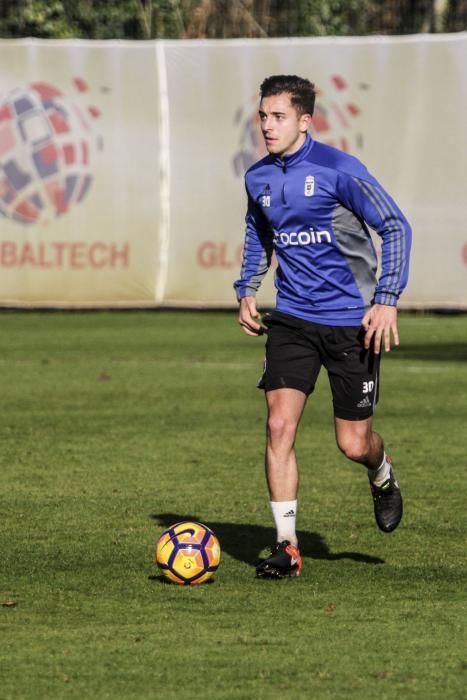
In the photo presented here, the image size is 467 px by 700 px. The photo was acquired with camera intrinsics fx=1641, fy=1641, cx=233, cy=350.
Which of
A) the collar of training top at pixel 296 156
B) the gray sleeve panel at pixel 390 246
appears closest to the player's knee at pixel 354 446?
the gray sleeve panel at pixel 390 246

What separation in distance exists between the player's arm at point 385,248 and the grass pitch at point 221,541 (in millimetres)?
1174

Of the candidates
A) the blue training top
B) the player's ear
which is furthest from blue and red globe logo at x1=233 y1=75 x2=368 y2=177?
the player's ear

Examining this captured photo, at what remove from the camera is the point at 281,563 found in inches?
291

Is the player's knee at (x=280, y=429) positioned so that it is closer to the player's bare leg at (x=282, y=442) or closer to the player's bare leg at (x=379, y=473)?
the player's bare leg at (x=282, y=442)

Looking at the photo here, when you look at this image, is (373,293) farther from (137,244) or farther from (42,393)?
(137,244)

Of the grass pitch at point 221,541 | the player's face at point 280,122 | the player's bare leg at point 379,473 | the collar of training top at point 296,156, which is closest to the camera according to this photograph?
the grass pitch at point 221,541

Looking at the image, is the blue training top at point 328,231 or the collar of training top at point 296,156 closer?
the blue training top at point 328,231

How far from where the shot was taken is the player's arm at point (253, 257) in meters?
7.80

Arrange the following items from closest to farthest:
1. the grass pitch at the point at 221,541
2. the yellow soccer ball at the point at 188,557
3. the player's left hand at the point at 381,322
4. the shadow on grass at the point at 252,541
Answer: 1. the grass pitch at the point at 221,541
2. the yellow soccer ball at the point at 188,557
3. the player's left hand at the point at 381,322
4. the shadow on grass at the point at 252,541

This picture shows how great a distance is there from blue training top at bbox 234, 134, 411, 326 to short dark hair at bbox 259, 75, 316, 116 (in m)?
0.17

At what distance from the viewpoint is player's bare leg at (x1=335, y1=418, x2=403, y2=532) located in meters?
7.81

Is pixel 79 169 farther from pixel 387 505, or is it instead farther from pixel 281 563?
pixel 281 563

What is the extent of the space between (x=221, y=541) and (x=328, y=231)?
1.84 metres

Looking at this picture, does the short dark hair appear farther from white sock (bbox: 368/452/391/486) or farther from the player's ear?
white sock (bbox: 368/452/391/486)
